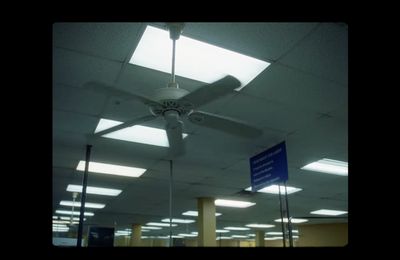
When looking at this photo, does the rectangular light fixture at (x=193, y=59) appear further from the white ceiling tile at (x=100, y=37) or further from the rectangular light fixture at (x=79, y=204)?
the rectangular light fixture at (x=79, y=204)

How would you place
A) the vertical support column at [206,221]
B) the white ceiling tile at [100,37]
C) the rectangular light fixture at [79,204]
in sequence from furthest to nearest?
the rectangular light fixture at [79,204] → the vertical support column at [206,221] → the white ceiling tile at [100,37]

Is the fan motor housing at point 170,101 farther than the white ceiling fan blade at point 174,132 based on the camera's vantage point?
No

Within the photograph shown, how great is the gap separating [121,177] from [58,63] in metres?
4.56

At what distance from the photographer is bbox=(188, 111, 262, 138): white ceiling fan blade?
322 centimetres

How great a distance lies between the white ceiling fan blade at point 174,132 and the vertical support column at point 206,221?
590 centimetres

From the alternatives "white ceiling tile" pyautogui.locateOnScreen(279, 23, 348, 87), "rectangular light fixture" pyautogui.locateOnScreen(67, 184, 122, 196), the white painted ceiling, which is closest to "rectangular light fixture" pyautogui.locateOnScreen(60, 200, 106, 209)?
"rectangular light fixture" pyautogui.locateOnScreen(67, 184, 122, 196)

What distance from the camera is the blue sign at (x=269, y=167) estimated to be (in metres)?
4.94

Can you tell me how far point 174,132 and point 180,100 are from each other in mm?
683

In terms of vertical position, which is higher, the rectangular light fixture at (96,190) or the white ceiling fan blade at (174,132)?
the white ceiling fan blade at (174,132)

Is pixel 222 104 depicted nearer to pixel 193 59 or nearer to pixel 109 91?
pixel 193 59

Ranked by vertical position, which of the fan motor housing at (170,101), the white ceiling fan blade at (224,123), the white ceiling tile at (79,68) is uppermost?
the white ceiling tile at (79,68)

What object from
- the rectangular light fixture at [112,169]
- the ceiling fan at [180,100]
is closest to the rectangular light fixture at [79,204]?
the rectangular light fixture at [112,169]

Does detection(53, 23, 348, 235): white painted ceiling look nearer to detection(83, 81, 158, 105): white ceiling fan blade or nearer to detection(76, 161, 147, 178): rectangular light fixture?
detection(76, 161, 147, 178): rectangular light fixture
